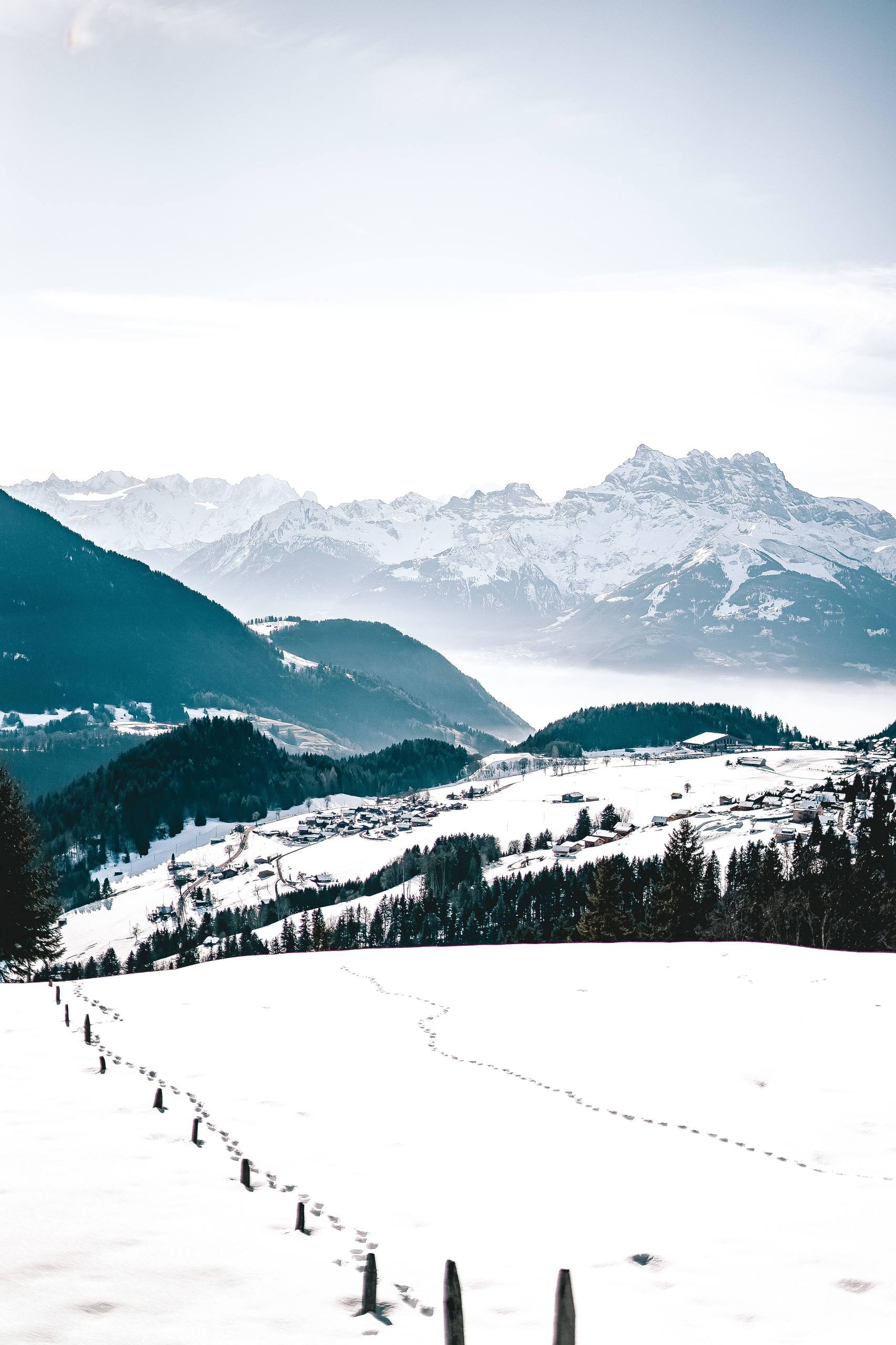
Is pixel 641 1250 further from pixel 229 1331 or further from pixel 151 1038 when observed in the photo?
pixel 151 1038

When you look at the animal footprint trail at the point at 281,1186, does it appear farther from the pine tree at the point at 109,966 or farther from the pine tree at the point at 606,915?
the pine tree at the point at 109,966

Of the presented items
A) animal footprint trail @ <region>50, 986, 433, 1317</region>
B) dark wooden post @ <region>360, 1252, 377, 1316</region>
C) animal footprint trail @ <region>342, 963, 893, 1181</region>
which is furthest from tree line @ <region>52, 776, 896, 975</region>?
dark wooden post @ <region>360, 1252, 377, 1316</region>

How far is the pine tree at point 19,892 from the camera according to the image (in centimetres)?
4859

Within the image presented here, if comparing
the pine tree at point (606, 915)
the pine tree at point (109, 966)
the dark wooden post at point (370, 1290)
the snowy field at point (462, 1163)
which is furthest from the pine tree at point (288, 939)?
the dark wooden post at point (370, 1290)

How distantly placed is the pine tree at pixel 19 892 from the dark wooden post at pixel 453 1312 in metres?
45.4

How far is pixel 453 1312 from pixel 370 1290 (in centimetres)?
236

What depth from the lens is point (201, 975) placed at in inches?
1660

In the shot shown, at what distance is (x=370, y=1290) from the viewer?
448 inches

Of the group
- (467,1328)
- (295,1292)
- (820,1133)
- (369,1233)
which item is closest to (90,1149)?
(369,1233)

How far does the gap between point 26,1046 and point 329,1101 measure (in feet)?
30.8

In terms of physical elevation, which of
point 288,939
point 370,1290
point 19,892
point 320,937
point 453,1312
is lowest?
point 288,939

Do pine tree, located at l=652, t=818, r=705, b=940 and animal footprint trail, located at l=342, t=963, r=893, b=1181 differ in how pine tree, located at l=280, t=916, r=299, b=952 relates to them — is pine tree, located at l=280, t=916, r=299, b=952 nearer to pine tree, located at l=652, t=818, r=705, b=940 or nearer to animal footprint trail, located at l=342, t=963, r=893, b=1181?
pine tree, located at l=652, t=818, r=705, b=940

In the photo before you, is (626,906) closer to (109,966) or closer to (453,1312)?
(109,966)

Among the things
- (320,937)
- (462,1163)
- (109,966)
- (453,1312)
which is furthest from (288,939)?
(453,1312)
